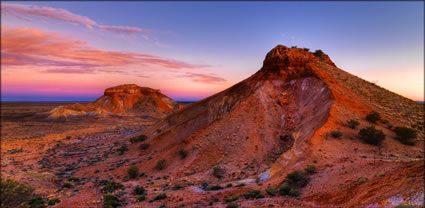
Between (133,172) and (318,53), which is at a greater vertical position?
(318,53)

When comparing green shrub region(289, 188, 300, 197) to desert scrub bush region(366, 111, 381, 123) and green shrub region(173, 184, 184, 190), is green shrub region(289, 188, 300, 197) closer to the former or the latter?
green shrub region(173, 184, 184, 190)

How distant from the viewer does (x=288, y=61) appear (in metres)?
24.1

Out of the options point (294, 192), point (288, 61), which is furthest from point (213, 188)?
point (288, 61)

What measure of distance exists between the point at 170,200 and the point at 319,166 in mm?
9042

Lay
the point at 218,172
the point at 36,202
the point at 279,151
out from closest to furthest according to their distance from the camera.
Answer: the point at 36,202 < the point at 218,172 < the point at 279,151

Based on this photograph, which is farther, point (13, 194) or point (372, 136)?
point (372, 136)

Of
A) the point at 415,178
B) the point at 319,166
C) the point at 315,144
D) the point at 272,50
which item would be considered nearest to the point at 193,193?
the point at 319,166

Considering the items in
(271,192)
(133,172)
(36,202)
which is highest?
(271,192)

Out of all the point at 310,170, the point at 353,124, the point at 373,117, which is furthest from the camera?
the point at 373,117

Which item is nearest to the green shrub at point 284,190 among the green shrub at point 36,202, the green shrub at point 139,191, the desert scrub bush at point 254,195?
the desert scrub bush at point 254,195

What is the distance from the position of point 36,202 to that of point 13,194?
1.94 metres

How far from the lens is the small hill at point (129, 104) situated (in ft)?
237

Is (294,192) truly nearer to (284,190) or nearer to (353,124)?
(284,190)

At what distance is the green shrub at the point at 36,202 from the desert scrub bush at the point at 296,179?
1455 centimetres
